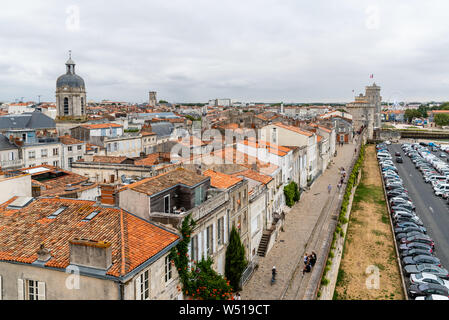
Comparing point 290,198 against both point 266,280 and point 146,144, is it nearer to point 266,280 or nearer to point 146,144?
point 266,280

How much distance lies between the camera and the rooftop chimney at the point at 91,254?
13.3 meters

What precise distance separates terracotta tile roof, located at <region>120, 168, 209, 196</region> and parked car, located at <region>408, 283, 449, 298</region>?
608 inches

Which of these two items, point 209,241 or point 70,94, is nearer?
point 209,241

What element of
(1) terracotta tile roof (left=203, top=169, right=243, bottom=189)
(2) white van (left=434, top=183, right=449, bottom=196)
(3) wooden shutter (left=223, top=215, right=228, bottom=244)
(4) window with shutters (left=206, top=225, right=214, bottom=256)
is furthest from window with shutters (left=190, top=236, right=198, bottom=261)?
(2) white van (left=434, top=183, right=449, bottom=196)

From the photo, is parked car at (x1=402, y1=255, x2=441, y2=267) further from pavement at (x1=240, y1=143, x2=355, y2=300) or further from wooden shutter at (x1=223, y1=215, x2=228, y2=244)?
wooden shutter at (x1=223, y1=215, x2=228, y2=244)

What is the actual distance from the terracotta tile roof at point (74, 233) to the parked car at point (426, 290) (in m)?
17.3

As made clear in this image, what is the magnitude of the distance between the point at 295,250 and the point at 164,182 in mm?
14491

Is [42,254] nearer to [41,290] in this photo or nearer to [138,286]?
[41,290]

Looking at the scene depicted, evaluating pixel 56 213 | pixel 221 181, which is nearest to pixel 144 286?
pixel 56 213

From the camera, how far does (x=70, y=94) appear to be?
7781cm

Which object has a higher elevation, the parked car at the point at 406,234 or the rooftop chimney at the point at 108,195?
the rooftop chimney at the point at 108,195

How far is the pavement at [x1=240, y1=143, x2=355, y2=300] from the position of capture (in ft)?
77.4

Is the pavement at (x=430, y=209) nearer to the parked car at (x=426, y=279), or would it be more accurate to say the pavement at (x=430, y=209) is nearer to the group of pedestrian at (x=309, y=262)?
the parked car at (x=426, y=279)

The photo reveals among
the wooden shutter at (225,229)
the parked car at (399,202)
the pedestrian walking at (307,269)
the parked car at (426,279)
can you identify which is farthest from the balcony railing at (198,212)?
the parked car at (399,202)
